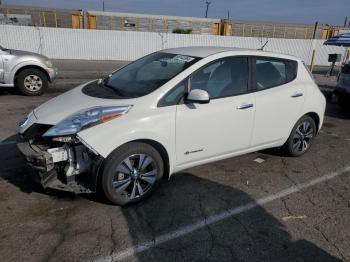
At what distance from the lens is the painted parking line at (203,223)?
288 centimetres

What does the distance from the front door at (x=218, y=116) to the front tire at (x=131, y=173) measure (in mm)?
335

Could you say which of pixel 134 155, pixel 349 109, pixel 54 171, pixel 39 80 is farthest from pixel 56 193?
pixel 349 109

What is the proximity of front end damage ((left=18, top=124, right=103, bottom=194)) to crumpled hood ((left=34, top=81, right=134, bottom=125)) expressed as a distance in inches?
10.2

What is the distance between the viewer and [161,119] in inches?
140

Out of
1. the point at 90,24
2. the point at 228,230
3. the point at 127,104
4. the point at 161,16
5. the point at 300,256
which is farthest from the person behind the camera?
the point at 161,16

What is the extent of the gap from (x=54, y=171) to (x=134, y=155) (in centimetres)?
80

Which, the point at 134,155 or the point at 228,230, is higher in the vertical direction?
the point at 134,155

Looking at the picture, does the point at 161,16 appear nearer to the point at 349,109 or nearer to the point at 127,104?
the point at 349,109

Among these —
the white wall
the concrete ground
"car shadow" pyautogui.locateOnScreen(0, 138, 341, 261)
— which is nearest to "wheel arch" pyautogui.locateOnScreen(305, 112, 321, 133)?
the concrete ground

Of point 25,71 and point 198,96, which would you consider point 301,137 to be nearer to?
point 198,96

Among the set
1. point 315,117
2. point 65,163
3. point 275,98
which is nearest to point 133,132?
point 65,163

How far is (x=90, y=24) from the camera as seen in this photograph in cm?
3256

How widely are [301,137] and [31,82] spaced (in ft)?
23.1

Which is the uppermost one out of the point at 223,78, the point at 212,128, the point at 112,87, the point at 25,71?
the point at 223,78
